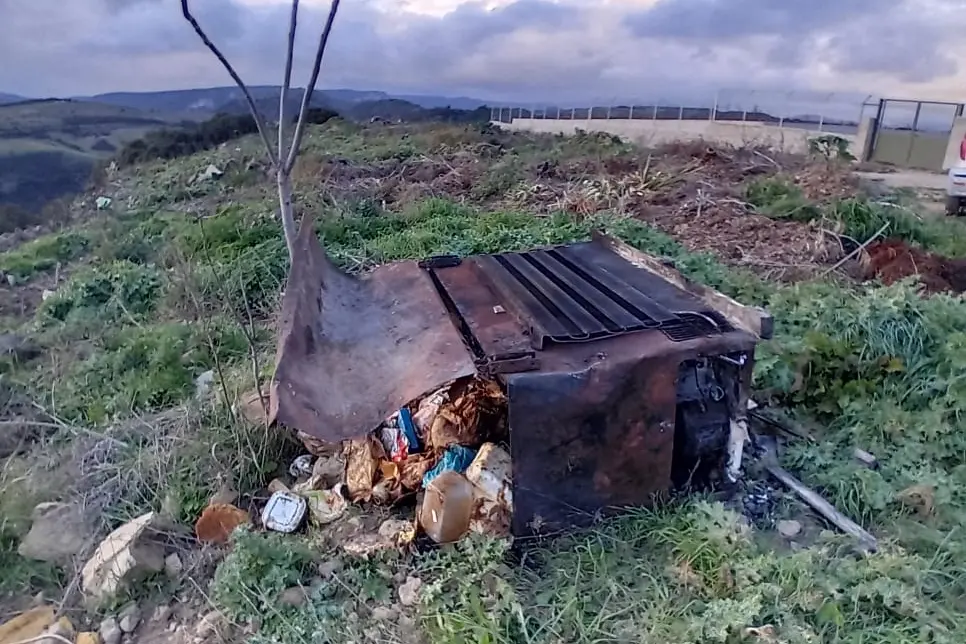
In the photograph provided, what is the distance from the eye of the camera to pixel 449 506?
7.02ft

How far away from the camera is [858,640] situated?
1.79m

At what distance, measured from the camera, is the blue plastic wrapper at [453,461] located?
229 centimetres

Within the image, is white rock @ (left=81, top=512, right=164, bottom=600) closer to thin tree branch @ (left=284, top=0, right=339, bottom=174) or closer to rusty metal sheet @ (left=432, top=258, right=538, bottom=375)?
rusty metal sheet @ (left=432, top=258, right=538, bottom=375)

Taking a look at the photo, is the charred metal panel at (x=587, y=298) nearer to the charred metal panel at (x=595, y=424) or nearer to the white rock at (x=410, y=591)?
the charred metal panel at (x=595, y=424)

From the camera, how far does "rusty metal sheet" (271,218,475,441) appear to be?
77.7 inches

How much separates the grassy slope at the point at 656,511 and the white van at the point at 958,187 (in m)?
4.21

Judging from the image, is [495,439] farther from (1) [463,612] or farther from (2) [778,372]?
(2) [778,372]

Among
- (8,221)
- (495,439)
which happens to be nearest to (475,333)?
(495,439)

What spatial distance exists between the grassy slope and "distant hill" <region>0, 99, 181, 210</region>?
10378 mm

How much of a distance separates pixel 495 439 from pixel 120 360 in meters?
2.80

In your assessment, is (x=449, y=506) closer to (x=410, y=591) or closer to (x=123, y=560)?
(x=410, y=591)

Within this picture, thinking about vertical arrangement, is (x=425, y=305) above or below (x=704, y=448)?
above

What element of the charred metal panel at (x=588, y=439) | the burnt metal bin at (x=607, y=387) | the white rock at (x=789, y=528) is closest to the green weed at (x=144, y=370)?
the burnt metal bin at (x=607, y=387)

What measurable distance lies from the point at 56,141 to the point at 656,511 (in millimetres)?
18192
